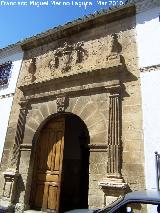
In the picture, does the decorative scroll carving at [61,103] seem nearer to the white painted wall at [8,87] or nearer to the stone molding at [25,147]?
the stone molding at [25,147]

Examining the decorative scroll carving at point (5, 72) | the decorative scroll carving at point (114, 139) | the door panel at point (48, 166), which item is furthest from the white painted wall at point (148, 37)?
the decorative scroll carving at point (5, 72)

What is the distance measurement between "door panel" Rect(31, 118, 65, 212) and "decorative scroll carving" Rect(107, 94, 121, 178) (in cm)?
168

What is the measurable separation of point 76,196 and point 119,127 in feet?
13.7

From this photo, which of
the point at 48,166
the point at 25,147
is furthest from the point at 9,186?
the point at 48,166

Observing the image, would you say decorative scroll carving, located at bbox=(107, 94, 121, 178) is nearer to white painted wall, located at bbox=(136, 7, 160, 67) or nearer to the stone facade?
the stone facade

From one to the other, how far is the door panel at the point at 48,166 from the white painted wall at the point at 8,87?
5.44ft

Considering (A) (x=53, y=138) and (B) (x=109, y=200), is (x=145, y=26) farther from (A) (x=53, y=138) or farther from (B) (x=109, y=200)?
(B) (x=109, y=200)

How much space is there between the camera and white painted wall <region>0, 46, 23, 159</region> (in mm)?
8898

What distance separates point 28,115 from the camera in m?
8.39

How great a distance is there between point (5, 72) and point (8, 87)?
2.78 ft

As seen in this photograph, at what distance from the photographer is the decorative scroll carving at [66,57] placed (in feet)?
26.6

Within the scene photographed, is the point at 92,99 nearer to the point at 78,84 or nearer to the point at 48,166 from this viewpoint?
the point at 78,84

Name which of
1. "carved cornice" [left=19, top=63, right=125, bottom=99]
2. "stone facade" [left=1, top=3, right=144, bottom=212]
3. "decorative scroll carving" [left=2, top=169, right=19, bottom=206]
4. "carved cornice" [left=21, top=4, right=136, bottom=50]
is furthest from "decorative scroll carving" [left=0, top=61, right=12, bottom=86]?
"decorative scroll carving" [left=2, top=169, right=19, bottom=206]

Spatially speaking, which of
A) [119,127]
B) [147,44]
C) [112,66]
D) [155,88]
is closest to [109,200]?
[119,127]
